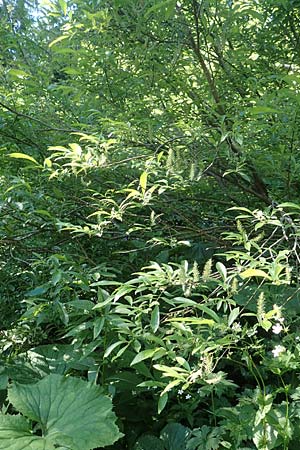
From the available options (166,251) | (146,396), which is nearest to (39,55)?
(166,251)

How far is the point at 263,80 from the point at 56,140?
989mm

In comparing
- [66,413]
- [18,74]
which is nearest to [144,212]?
[18,74]

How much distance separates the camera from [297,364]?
1.47m

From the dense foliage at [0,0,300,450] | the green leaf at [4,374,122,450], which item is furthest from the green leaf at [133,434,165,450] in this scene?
the green leaf at [4,374,122,450]

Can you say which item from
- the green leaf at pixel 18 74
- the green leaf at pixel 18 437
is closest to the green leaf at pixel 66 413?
the green leaf at pixel 18 437

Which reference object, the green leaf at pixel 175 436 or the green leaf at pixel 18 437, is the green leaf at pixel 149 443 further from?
the green leaf at pixel 18 437

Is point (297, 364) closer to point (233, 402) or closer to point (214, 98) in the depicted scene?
point (233, 402)

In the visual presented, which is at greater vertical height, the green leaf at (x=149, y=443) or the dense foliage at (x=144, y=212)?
the dense foliage at (x=144, y=212)

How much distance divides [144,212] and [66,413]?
0.98 meters

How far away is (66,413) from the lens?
1611mm

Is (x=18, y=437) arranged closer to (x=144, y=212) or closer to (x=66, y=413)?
(x=66, y=413)

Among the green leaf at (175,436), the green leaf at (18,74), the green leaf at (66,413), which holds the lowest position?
the green leaf at (175,436)

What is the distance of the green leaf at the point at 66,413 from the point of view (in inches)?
57.1

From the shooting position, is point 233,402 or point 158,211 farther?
point 158,211
